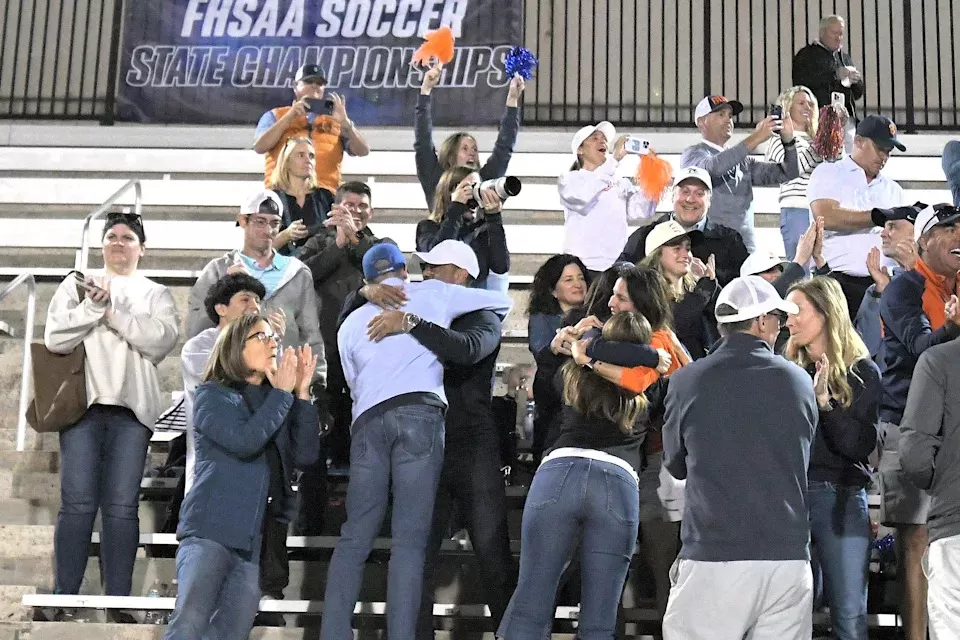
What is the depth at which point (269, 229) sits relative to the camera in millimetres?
6805

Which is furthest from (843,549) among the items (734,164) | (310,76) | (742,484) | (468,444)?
(310,76)

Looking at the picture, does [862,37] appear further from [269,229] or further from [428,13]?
[269,229]

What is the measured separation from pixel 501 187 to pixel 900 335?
6.04 feet

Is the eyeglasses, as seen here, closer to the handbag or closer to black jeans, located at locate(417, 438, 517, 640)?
black jeans, located at locate(417, 438, 517, 640)

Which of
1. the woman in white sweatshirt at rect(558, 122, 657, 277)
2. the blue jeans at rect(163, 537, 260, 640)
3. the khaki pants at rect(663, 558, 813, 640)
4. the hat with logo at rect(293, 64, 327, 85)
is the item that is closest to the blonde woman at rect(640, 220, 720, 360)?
the woman in white sweatshirt at rect(558, 122, 657, 277)

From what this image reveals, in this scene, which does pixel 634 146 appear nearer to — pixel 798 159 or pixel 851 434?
pixel 798 159

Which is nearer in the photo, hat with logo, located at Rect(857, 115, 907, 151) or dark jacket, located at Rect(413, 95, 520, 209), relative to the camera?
hat with logo, located at Rect(857, 115, 907, 151)

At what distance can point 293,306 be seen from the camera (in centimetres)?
654

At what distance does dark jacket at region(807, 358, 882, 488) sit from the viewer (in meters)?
5.25

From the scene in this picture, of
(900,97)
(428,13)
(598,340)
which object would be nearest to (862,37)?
(900,97)

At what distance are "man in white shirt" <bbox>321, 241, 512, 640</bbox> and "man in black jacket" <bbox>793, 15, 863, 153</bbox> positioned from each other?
407cm

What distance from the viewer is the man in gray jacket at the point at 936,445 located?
460cm

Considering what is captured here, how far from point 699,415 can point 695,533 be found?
37cm

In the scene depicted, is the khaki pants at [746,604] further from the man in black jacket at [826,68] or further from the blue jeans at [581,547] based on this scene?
the man in black jacket at [826,68]
